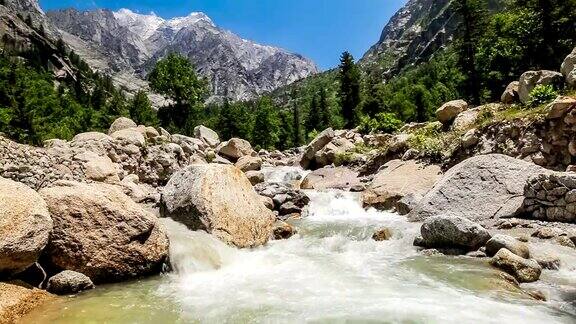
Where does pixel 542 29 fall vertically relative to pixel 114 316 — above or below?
above

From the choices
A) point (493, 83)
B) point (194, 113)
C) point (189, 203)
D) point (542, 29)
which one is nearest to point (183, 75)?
point (194, 113)

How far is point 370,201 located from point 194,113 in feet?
172

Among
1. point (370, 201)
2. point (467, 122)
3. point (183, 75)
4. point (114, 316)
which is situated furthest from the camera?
point (183, 75)

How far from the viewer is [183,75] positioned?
212 feet

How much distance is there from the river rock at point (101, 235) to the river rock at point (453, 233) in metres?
7.95

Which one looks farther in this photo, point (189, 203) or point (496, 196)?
point (496, 196)

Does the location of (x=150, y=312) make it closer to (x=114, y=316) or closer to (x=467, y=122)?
(x=114, y=316)

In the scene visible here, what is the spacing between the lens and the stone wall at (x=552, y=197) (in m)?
13.4

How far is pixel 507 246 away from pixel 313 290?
557cm

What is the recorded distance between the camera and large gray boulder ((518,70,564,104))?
862 inches

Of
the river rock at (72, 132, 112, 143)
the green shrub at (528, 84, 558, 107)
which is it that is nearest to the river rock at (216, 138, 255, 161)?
the river rock at (72, 132, 112, 143)

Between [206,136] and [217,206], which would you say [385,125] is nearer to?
[206,136]

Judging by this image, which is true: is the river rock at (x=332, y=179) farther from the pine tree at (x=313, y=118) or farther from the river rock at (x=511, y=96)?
the pine tree at (x=313, y=118)

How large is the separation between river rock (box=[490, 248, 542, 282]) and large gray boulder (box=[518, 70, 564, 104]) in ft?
48.5
